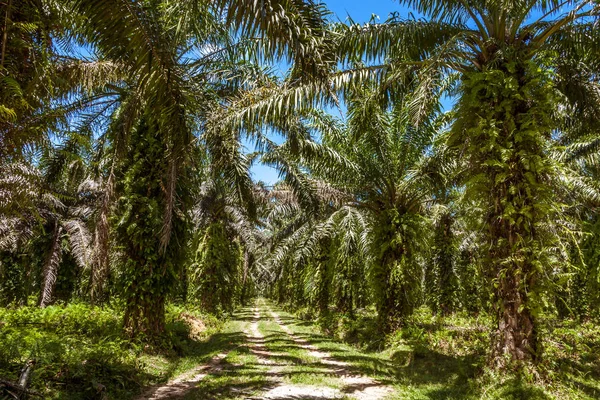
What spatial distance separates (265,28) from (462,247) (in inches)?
796

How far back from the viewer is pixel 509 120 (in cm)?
679

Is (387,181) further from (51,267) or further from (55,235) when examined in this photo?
(55,235)

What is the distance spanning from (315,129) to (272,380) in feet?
25.1

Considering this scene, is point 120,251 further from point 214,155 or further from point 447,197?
point 447,197

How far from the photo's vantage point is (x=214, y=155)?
948 cm

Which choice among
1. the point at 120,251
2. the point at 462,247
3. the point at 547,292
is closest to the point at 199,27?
the point at 120,251

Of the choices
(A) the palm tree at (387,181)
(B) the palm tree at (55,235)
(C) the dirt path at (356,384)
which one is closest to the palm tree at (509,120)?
(C) the dirt path at (356,384)

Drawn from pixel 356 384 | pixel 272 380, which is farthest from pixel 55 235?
pixel 356 384

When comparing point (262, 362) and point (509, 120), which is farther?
point (262, 362)

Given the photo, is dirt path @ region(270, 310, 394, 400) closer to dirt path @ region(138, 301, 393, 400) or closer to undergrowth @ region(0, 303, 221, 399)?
dirt path @ region(138, 301, 393, 400)

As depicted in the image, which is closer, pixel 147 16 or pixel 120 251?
pixel 147 16

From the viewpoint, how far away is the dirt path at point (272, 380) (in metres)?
6.34

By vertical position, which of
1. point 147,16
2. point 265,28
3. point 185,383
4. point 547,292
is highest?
point 147,16

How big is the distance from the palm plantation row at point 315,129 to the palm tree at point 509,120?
3 cm
